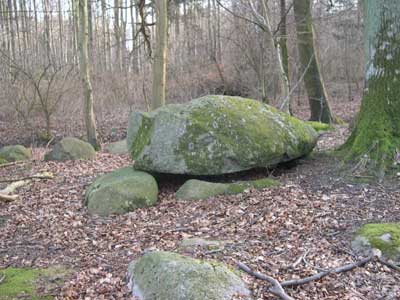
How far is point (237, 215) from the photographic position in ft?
17.9

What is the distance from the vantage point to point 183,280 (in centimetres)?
343

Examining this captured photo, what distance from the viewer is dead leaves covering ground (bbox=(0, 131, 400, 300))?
3.80 m

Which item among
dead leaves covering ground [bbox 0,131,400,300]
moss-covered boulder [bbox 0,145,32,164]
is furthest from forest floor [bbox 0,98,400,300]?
moss-covered boulder [bbox 0,145,32,164]

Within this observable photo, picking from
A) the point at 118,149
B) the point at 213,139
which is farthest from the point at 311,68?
the point at 213,139

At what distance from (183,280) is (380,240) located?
1.92 m

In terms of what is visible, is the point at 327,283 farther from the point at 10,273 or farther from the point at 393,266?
the point at 10,273

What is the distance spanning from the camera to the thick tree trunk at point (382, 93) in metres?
6.06

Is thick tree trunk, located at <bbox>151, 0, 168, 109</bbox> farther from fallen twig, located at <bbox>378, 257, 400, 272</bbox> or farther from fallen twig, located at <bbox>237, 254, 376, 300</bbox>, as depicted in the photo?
fallen twig, located at <bbox>378, 257, 400, 272</bbox>

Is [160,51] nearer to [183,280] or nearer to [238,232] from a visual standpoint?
[238,232]

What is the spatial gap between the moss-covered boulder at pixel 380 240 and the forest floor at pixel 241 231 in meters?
0.13

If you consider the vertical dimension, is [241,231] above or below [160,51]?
below

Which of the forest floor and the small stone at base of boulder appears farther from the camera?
the small stone at base of boulder

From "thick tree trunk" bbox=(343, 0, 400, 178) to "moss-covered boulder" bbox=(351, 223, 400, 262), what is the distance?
1.79 meters

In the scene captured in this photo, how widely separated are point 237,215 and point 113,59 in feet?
63.6
